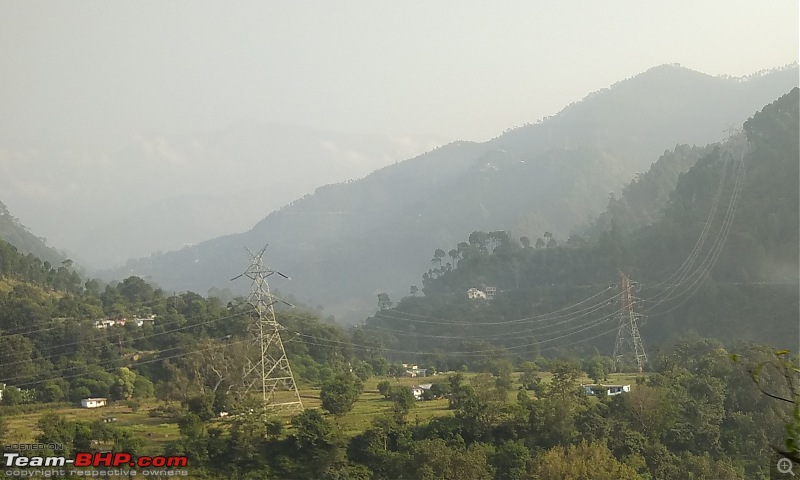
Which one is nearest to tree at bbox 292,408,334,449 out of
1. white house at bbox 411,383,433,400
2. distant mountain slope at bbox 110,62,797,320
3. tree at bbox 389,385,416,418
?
tree at bbox 389,385,416,418

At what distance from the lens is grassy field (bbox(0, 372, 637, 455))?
47.8 feet

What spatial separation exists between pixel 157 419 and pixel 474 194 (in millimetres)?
67781

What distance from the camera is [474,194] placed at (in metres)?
82.6

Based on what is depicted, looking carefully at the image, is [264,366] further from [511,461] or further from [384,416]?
[511,461]

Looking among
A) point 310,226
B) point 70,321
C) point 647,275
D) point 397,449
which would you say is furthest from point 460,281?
point 310,226

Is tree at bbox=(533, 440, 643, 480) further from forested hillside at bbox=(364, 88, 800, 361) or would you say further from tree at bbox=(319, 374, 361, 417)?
forested hillside at bbox=(364, 88, 800, 361)

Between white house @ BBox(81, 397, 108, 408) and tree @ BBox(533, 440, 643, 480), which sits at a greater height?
white house @ BBox(81, 397, 108, 408)

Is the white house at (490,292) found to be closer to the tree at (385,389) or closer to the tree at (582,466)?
the tree at (385,389)

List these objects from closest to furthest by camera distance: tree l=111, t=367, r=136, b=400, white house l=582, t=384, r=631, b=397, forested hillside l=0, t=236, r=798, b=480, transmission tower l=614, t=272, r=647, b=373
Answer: forested hillside l=0, t=236, r=798, b=480 → white house l=582, t=384, r=631, b=397 → tree l=111, t=367, r=136, b=400 → transmission tower l=614, t=272, r=647, b=373

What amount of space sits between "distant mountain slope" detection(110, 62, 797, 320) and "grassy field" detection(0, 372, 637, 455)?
113 ft

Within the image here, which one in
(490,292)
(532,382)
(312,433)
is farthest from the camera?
(490,292)

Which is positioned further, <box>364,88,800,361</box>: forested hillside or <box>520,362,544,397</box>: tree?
<box>364,88,800,361</box>: forested hillside

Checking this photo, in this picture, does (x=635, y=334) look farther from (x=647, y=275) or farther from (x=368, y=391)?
(x=368, y=391)

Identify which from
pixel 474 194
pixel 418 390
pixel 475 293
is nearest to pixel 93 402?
pixel 418 390
